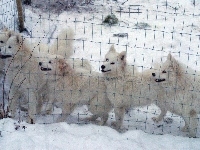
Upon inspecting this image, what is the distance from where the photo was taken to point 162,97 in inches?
202

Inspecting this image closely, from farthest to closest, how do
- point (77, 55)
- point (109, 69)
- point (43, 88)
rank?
point (77, 55) < point (43, 88) < point (109, 69)

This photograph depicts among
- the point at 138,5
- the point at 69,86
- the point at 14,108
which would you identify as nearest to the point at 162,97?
the point at 69,86

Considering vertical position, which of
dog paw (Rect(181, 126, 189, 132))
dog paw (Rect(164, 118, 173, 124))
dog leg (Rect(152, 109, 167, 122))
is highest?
dog leg (Rect(152, 109, 167, 122))

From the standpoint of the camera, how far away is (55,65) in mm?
5273

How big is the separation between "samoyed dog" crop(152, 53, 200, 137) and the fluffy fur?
0.85m

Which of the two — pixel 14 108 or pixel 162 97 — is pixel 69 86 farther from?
pixel 162 97

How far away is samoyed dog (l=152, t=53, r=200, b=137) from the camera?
16.2ft

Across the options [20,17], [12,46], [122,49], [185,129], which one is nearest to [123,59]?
[185,129]

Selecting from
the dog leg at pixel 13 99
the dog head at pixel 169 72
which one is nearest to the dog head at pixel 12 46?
the dog leg at pixel 13 99

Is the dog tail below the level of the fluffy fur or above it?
above

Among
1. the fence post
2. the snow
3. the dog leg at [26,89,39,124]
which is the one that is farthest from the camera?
the fence post

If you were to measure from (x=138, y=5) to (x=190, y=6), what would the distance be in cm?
136

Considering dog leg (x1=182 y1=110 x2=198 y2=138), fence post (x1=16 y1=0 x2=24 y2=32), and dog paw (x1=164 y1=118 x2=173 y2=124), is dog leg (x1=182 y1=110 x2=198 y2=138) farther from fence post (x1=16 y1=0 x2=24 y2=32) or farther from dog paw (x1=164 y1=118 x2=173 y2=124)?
fence post (x1=16 y1=0 x2=24 y2=32)

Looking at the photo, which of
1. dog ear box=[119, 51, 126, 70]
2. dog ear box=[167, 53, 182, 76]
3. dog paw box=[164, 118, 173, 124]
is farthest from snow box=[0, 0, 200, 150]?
dog ear box=[167, 53, 182, 76]
